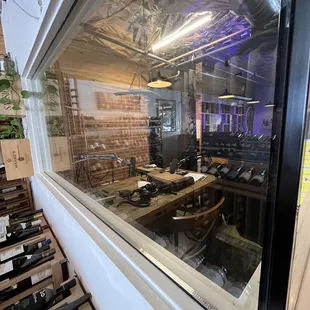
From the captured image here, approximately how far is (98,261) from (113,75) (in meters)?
2.87

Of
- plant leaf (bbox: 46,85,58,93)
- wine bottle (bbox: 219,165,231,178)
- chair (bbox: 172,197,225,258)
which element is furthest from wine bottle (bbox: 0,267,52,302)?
wine bottle (bbox: 219,165,231,178)

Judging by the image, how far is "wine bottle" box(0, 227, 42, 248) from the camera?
3.72ft

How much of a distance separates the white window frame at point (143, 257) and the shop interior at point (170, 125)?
0.18 ft

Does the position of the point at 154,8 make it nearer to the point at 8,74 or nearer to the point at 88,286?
the point at 8,74

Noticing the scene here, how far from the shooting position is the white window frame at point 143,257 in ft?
1.32

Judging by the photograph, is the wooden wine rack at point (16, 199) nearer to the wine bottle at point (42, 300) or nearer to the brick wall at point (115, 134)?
the brick wall at point (115, 134)

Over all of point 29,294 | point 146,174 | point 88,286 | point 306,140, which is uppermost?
point 306,140

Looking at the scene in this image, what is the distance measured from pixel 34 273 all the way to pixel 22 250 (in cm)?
17

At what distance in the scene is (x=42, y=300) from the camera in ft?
2.68

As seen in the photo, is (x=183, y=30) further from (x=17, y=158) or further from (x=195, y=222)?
(x=17, y=158)

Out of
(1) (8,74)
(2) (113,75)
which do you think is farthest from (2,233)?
(2) (113,75)

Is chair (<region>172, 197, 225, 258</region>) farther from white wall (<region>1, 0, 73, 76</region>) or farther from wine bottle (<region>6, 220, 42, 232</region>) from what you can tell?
white wall (<region>1, 0, 73, 76</region>)

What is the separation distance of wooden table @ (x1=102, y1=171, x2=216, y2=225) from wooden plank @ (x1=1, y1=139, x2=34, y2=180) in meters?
0.75

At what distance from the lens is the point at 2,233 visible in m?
1.17
